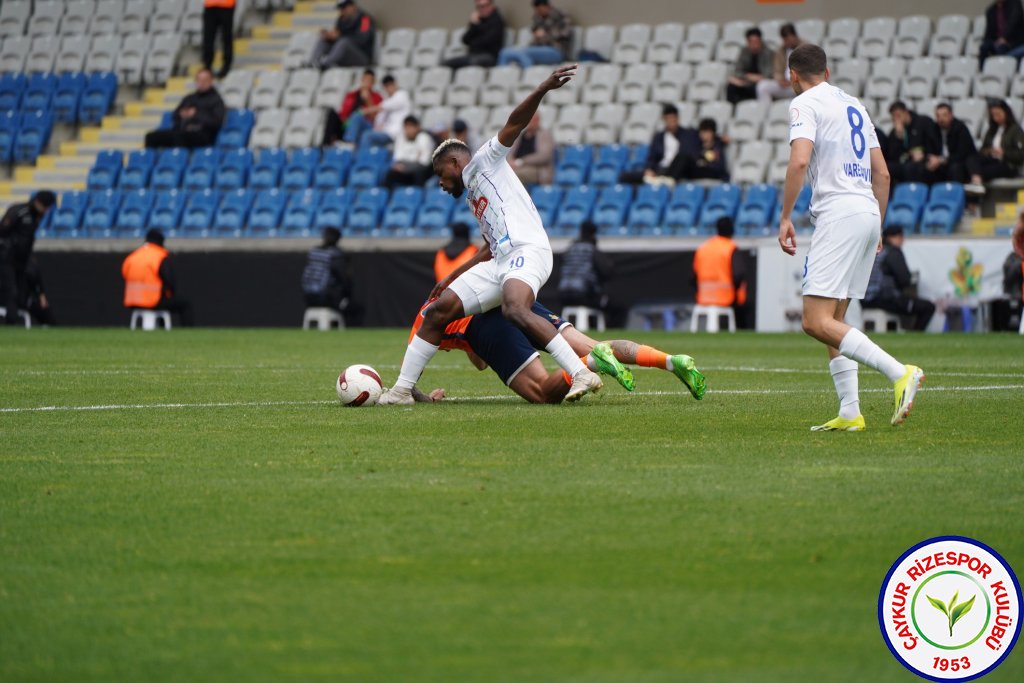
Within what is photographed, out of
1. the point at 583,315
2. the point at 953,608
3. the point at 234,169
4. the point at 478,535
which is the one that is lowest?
the point at 583,315

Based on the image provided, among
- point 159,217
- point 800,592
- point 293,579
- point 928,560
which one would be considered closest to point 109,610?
point 293,579

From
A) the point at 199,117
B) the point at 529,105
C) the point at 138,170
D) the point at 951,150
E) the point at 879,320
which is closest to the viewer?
the point at 529,105

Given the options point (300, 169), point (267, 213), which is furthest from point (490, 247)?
point (300, 169)

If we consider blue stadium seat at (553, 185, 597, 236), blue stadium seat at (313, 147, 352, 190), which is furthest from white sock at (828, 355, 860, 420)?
blue stadium seat at (313, 147, 352, 190)

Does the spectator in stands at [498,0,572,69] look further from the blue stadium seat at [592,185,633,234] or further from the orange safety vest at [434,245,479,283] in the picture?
the orange safety vest at [434,245,479,283]

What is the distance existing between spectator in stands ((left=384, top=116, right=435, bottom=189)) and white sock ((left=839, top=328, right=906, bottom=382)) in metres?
19.2

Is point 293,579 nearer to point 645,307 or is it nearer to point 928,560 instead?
point 928,560

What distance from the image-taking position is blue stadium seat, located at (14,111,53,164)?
31.0 metres

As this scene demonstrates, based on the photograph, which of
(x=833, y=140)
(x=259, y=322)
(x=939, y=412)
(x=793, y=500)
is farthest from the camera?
(x=259, y=322)

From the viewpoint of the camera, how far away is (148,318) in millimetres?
24844

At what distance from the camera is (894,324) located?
2284 cm

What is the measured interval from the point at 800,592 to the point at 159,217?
24595 mm

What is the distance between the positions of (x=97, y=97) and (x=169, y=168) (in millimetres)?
3756

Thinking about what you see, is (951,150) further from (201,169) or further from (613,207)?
(201,169)
